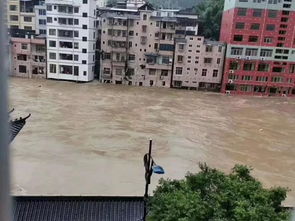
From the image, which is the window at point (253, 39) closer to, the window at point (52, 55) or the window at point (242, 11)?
the window at point (242, 11)

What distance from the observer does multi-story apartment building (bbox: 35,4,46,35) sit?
21.6 meters

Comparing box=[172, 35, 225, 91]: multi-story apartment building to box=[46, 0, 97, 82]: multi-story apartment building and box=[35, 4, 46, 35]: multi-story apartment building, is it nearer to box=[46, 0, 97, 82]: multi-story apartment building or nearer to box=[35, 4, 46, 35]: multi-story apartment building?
box=[46, 0, 97, 82]: multi-story apartment building

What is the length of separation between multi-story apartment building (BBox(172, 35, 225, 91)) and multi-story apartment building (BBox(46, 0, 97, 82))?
4933 millimetres

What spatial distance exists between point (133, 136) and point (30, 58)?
10762 mm

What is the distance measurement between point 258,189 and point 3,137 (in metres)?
3.64

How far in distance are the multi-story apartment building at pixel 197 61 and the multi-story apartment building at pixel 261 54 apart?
539 millimetres

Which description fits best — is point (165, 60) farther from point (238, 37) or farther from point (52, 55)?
point (52, 55)

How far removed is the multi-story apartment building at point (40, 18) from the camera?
70.7ft

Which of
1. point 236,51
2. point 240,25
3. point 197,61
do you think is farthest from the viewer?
point 197,61

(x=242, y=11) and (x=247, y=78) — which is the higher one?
(x=242, y=11)

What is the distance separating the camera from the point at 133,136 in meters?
11.5

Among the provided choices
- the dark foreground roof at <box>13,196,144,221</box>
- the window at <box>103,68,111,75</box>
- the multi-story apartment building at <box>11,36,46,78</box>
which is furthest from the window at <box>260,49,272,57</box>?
the dark foreground roof at <box>13,196,144,221</box>

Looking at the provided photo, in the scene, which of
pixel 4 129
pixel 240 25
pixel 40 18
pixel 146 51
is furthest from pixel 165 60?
pixel 4 129

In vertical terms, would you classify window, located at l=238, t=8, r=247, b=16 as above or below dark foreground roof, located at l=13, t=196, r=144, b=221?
above
